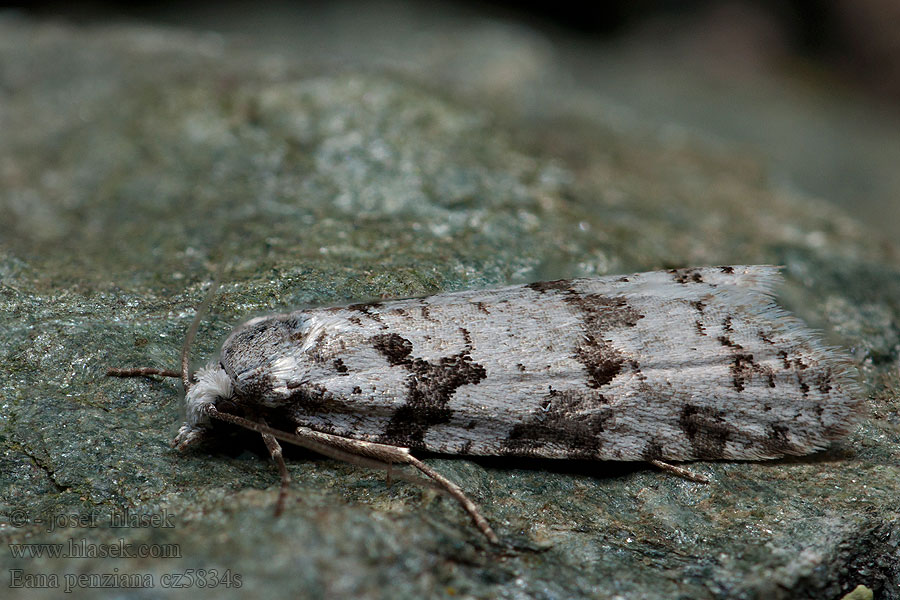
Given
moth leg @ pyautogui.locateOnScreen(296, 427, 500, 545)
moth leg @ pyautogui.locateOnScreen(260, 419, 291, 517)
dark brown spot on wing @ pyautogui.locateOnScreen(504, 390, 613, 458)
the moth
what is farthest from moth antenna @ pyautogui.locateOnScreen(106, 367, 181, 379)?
dark brown spot on wing @ pyautogui.locateOnScreen(504, 390, 613, 458)

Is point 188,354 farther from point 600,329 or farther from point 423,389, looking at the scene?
point 600,329

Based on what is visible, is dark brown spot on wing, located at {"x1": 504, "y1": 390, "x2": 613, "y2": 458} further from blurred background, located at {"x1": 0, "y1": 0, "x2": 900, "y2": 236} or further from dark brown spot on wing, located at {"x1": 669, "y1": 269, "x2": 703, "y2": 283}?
blurred background, located at {"x1": 0, "y1": 0, "x2": 900, "y2": 236}

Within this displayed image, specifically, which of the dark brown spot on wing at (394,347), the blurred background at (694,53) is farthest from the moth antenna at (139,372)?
the blurred background at (694,53)

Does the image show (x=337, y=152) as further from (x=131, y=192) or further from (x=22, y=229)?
(x=22, y=229)

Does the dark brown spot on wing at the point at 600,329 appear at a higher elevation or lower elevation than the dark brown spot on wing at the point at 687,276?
lower

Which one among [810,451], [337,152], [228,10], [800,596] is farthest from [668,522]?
[228,10]

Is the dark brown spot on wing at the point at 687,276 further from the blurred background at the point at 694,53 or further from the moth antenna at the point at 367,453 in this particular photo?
the blurred background at the point at 694,53

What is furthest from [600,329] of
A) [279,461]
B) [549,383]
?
[279,461]
